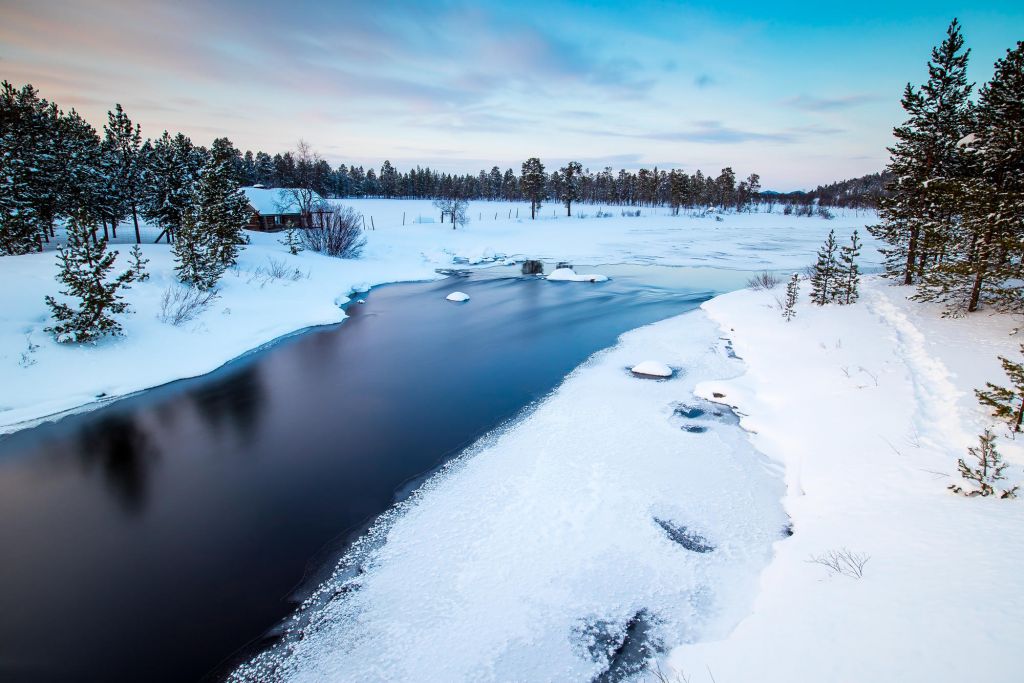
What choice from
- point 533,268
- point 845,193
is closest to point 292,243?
point 533,268

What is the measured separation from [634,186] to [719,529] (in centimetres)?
14301

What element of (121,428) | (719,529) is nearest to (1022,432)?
(719,529)

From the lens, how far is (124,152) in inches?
1081

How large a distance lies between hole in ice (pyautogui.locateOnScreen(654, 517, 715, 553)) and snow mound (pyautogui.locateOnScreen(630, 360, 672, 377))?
267 inches

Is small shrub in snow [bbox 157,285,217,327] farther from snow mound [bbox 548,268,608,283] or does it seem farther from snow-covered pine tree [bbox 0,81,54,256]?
snow mound [bbox 548,268,608,283]

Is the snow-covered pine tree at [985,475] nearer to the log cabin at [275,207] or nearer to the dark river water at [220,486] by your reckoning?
the dark river water at [220,486]

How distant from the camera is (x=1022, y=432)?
23.4 feet

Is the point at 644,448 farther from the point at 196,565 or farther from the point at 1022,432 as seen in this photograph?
the point at 196,565

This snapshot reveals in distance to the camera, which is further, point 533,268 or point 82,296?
point 533,268

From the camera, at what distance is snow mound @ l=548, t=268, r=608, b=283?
3234cm

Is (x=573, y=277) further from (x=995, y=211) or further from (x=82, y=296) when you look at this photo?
(x=82, y=296)

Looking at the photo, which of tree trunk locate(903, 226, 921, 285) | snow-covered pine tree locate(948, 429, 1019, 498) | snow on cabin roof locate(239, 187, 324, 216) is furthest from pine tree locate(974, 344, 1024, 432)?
snow on cabin roof locate(239, 187, 324, 216)

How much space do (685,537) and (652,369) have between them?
7267 mm

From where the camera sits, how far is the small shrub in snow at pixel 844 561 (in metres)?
5.41
